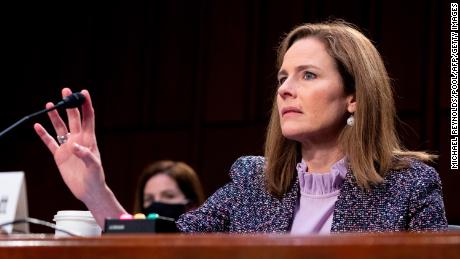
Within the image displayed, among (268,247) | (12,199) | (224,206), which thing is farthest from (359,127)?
(268,247)

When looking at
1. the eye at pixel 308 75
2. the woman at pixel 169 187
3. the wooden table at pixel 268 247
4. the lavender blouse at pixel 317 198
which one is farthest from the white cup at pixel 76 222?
the woman at pixel 169 187

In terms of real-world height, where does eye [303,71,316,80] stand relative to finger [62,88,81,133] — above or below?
above

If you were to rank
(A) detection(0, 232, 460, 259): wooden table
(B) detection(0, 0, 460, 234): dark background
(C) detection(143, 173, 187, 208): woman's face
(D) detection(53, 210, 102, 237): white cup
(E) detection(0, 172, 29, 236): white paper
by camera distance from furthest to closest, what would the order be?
(B) detection(0, 0, 460, 234): dark background < (C) detection(143, 173, 187, 208): woman's face < (D) detection(53, 210, 102, 237): white cup < (E) detection(0, 172, 29, 236): white paper < (A) detection(0, 232, 460, 259): wooden table

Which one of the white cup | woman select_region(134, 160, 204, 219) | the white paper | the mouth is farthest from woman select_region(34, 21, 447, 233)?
woman select_region(134, 160, 204, 219)

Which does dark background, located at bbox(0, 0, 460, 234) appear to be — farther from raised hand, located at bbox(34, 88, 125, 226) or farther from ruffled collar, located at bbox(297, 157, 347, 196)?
raised hand, located at bbox(34, 88, 125, 226)

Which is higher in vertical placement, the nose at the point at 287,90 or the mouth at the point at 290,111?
the nose at the point at 287,90

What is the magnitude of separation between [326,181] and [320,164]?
8cm

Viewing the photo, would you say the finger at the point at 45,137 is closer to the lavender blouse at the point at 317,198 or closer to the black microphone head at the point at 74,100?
the black microphone head at the point at 74,100

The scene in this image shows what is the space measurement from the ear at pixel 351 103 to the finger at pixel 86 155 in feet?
2.16

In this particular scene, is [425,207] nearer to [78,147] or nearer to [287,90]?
[287,90]

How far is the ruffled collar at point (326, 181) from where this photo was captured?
6.23 ft

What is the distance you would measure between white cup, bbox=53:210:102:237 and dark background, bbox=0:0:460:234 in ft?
7.08

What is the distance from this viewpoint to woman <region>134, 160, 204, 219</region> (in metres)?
3.45

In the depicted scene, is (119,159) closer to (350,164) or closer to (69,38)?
(69,38)
